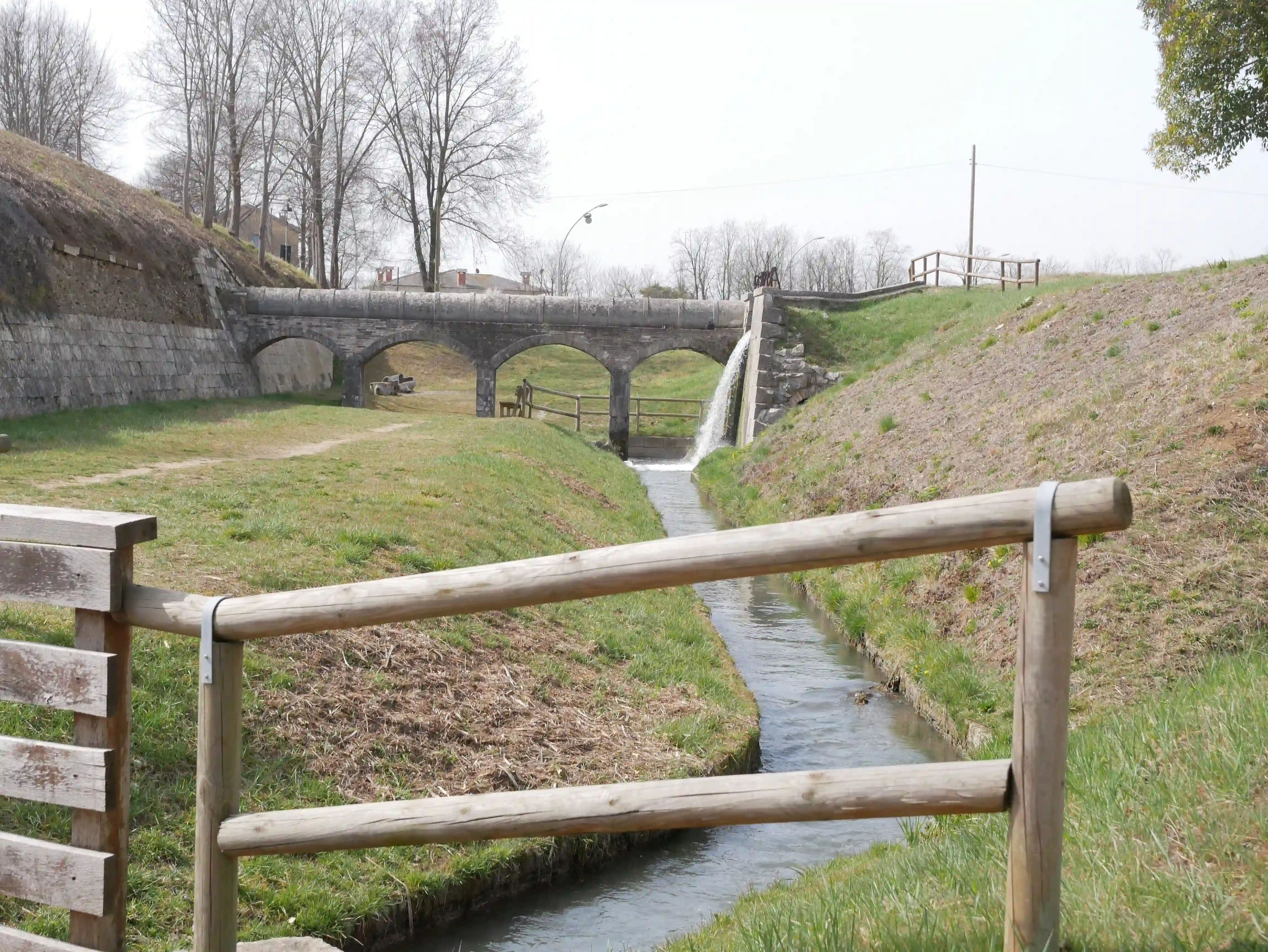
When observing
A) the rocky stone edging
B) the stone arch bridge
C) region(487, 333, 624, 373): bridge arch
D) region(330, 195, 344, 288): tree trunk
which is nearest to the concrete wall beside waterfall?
the rocky stone edging

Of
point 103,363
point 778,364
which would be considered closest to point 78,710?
point 103,363

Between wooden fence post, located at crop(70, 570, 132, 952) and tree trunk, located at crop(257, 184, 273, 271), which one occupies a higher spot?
tree trunk, located at crop(257, 184, 273, 271)

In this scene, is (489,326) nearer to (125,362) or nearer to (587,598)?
(125,362)

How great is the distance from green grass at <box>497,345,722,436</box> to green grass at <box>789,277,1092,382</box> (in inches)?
349

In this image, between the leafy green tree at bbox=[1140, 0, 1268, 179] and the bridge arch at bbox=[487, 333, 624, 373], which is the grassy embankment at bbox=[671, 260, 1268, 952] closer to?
the leafy green tree at bbox=[1140, 0, 1268, 179]

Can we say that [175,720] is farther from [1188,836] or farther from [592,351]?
[592,351]

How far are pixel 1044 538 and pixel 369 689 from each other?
16.7ft

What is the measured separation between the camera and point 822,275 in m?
76.9

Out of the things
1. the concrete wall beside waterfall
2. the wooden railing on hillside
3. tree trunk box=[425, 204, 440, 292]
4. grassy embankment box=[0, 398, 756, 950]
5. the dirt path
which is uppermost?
tree trunk box=[425, 204, 440, 292]

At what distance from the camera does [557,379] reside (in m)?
52.8

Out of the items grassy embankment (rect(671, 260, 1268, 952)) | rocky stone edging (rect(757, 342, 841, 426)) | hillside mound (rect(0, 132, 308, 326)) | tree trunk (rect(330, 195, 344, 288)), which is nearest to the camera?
grassy embankment (rect(671, 260, 1268, 952))

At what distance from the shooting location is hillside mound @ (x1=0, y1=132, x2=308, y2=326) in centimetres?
2058

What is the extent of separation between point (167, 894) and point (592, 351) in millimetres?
29242

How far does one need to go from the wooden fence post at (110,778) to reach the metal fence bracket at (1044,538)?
230cm
